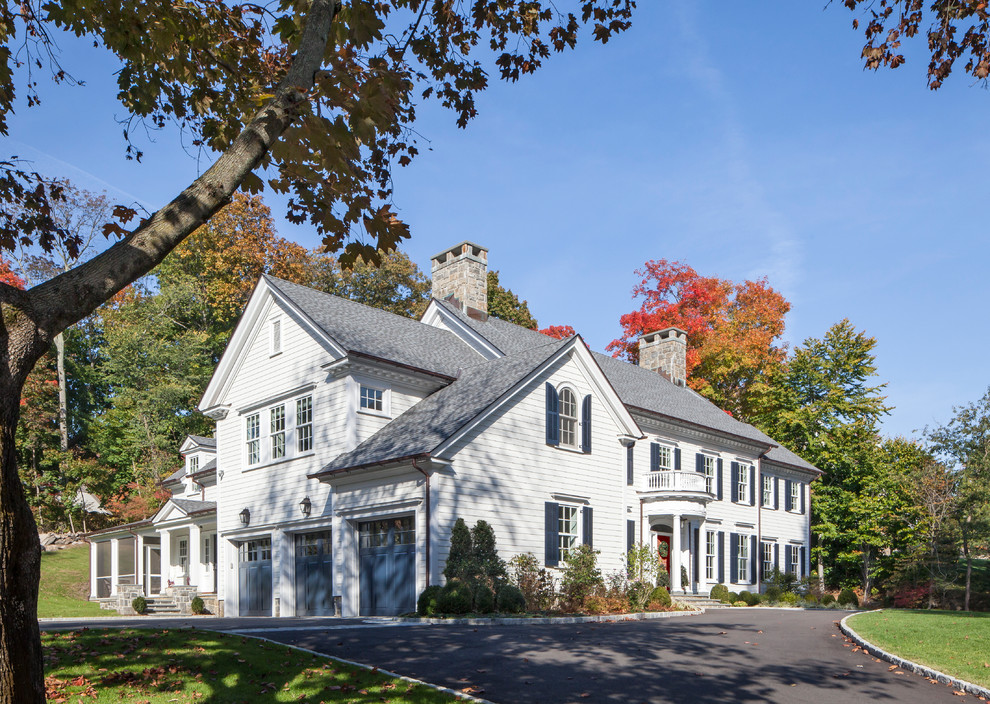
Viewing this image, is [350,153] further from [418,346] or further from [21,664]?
[418,346]

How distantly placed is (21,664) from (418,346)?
65.4 feet

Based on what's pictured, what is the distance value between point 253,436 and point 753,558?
20.8 meters

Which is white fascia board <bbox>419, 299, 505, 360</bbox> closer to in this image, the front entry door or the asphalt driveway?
the front entry door

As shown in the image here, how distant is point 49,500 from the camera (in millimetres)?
41125

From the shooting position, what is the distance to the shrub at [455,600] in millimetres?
17312

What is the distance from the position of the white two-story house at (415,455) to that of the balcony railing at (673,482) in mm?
51

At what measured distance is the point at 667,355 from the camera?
127 feet

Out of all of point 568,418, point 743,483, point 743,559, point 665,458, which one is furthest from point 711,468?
point 568,418

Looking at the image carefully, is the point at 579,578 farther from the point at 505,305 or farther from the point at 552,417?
the point at 505,305

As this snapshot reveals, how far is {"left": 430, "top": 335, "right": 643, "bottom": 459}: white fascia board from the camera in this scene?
63.2ft

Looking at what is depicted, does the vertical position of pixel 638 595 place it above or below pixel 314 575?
below

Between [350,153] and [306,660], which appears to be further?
[306,660]

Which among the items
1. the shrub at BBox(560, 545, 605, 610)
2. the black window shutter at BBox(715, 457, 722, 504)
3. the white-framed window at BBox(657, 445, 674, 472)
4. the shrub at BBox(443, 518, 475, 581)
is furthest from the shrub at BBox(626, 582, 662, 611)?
the black window shutter at BBox(715, 457, 722, 504)

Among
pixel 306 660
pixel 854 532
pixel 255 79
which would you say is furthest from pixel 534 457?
pixel 854 532
